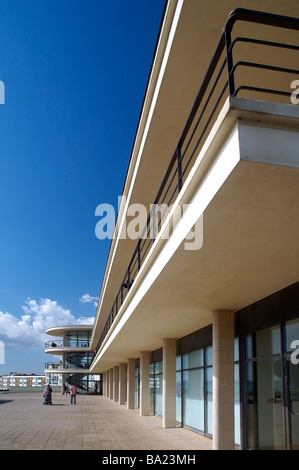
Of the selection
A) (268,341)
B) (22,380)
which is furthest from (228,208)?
(22,380)

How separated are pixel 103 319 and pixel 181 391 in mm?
22749

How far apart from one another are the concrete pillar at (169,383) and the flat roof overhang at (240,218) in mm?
7602

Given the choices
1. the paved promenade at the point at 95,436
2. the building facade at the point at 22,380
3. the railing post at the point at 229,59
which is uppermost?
the railing post at the point at 229,59

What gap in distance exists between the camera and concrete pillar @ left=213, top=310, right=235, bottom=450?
36.9 feet

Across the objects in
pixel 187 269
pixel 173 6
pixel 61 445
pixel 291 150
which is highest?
pixel 173 6

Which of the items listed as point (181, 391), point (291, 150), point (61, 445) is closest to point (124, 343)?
point (181, 391)

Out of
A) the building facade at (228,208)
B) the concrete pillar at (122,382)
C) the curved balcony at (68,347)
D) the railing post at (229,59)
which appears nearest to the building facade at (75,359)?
the curved balcony at (68,347)

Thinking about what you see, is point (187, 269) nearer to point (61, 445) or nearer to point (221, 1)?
point (221, 1)

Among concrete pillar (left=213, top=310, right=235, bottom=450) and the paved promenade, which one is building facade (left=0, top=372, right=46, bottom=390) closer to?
the paved promenade

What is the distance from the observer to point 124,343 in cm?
2038

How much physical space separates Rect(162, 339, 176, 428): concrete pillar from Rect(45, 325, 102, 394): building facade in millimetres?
42700

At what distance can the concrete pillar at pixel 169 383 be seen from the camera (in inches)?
712

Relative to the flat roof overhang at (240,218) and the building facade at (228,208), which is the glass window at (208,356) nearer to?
the building facade at (228,208)
